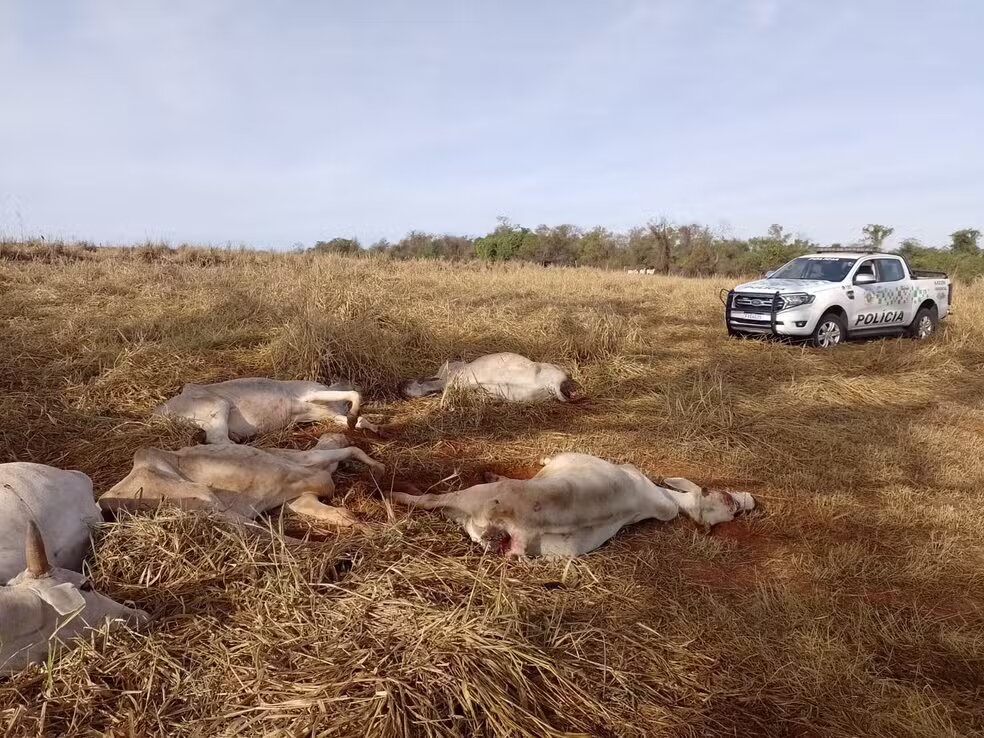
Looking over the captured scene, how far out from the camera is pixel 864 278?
10.6 meters

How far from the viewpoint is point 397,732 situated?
2076 mm

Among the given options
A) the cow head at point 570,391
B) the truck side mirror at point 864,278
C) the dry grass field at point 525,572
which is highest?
the truck side mirror at point 864,278

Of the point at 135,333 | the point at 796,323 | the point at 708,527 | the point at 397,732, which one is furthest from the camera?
the point at 796,323

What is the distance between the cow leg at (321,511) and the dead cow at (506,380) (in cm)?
Answer: 245

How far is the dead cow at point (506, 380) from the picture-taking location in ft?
19.7

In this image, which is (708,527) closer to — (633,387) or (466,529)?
(466,529)

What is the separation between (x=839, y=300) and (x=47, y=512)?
407 inches

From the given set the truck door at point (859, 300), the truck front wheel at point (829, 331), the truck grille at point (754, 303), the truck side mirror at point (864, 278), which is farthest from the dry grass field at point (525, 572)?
the truck side mirror at point (864, 278)

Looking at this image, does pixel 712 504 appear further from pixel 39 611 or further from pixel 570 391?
pixel 39 611

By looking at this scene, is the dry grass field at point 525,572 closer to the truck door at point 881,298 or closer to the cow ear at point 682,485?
the cow ear at point 682,485

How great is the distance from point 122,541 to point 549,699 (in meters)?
1.99

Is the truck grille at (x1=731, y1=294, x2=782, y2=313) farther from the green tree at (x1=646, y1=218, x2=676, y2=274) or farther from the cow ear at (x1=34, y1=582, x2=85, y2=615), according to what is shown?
the green tree at (x1=646, y1=218, x2=676, y2=274)

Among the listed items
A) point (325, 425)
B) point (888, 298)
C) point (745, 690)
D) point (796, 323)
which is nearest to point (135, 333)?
point (325, 425)

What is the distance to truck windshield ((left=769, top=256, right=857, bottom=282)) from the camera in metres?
10.6
